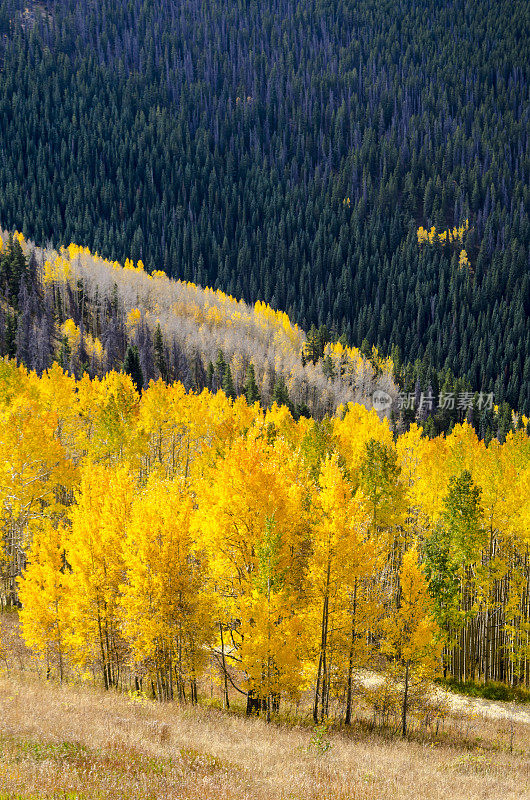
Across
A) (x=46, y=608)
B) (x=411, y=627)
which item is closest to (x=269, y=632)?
(x=411, y=627)

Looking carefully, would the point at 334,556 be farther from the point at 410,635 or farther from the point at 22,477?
the point at 22,477

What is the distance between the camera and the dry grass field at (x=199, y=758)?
13156 millimetres

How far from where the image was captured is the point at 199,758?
52.8 ft

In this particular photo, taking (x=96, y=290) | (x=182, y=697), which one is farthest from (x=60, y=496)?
(x=96, y=290)

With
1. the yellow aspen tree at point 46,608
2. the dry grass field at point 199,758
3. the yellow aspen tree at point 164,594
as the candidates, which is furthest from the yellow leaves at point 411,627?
the yellow aspen tree at point 46,608

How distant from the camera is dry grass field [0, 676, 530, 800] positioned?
518 inches

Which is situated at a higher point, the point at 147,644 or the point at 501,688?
the point at 147,644

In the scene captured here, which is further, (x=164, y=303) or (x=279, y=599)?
(x=164, y=303)

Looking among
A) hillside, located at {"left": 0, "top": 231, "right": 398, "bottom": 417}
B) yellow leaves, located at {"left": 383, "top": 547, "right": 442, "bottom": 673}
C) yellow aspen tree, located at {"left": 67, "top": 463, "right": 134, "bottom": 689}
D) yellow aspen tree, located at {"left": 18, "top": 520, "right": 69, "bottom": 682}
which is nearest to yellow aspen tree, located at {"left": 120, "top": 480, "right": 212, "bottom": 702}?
yellow aspen tree, located at {"left": 67, "top": 463, "right": 134, "bottom": 689}

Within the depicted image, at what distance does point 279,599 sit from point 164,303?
423 ft

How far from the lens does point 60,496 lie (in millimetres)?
46438

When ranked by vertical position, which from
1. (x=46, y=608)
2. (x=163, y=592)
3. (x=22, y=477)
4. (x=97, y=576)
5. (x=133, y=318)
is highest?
(x=22, y=477)

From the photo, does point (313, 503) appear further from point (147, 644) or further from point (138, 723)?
point (138, 723)

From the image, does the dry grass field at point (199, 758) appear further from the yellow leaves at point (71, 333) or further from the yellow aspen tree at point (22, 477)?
the yellow leaves at point (71, 333)
